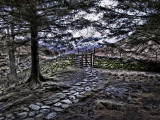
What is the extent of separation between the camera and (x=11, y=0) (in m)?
1.57

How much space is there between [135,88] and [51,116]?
125 inches

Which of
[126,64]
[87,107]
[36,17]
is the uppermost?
[36,17]

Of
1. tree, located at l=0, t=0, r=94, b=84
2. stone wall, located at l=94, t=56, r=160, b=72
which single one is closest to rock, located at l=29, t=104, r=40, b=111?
tree, located at l=0, t=0, r=94, b=84

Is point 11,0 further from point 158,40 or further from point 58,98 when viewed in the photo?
point 158,40

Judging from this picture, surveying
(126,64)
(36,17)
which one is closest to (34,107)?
(36,17)

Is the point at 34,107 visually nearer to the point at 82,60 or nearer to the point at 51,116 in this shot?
the point at 51,116

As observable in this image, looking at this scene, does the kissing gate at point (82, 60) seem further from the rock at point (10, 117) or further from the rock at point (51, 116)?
the rock at point (10, 117)

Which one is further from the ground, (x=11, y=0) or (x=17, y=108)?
(x=11, y=0)

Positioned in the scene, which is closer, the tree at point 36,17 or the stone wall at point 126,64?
the tree at point 36,17

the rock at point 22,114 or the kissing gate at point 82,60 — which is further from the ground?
the kissing gate at point 82,60

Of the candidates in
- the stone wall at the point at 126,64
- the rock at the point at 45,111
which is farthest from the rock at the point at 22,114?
the stone wall at the point at 126,64

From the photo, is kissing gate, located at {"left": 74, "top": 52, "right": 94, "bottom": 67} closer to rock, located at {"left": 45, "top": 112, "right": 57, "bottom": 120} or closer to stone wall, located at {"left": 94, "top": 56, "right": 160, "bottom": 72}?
stone wall, located at {"left": 94, "top": 56, "right": 160, "bottom": 72}

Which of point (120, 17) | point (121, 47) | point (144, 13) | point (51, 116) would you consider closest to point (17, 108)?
point (51, 116)

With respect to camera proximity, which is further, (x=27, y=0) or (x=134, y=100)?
(x=134, y=100)
